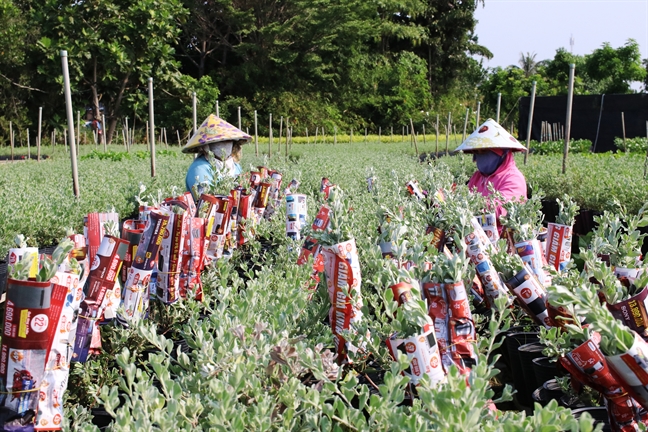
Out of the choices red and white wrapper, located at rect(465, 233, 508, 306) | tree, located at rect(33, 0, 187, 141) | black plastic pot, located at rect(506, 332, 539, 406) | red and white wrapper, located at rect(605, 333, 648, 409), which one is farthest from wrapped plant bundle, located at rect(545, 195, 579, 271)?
tree, located at rect(33, 0, 187, 141)

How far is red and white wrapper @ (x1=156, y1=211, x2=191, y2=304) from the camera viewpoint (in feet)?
8.04

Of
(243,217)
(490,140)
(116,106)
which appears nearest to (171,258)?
(243,217)

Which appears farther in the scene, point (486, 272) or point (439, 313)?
point (486, 272)

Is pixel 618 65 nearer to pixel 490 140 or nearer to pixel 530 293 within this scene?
pixel 490 140

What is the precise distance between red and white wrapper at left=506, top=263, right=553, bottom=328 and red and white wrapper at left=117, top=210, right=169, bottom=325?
1.27m

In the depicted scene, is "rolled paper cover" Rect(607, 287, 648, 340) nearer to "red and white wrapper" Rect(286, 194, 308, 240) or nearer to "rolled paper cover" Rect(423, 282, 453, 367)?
"rolled paper cover" Rect(423, 282, 453, 367)

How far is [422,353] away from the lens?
158 cm

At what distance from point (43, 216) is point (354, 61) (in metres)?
29.8

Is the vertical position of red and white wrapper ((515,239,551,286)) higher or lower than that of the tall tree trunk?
lower

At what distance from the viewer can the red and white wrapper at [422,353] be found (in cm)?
157

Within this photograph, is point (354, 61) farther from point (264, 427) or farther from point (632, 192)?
point (264, 427)

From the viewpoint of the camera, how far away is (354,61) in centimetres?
3328

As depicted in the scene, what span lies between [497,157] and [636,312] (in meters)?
3.29

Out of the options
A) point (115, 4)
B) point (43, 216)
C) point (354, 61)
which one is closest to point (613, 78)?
point (354, 61)
